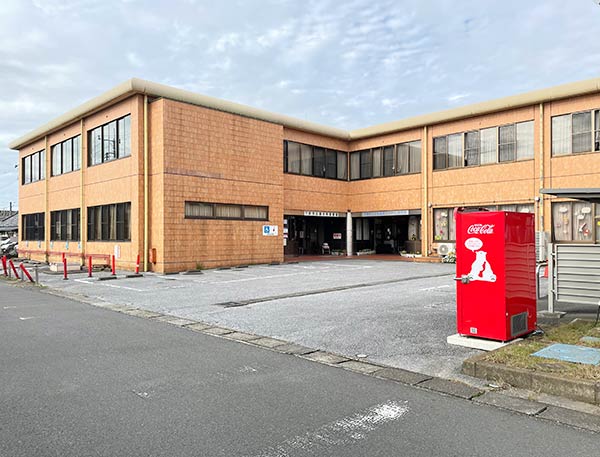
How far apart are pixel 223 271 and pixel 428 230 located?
1138cm

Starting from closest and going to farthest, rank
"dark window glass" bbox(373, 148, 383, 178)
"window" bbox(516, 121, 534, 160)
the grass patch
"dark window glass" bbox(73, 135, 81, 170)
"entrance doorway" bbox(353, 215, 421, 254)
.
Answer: the grass patch < "window" bbox(516, 121, 534, 160) < "dark window glass" bbox(73, 135, 81, 170) < "dark window glass" bbox(373, 148, 383, 178) < "entrance doorway" bbox(353, 215, 421, 254)

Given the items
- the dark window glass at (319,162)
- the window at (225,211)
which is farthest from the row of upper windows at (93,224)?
the dark window glass at (319,162)

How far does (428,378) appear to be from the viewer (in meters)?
5.66

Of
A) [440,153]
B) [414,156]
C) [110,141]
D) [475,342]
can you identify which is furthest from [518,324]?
[414,156]

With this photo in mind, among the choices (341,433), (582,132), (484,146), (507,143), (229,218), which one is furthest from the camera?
(484,146)

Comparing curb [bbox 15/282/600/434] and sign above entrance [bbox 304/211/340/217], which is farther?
sign above entrance [bbox 304/211/340/217]

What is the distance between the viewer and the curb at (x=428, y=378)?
4492mm

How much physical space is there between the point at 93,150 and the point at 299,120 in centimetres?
1045

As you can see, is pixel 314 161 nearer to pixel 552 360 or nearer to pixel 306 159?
pixel 306 159

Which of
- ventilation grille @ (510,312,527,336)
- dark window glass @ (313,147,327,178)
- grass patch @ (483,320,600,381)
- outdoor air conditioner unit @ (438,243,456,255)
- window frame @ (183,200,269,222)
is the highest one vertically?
dark window glass @ (313,147,327,178)

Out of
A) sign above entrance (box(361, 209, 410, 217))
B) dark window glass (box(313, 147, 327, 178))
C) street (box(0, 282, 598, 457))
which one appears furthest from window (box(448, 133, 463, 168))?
street (box(0, 282, 598, 457))

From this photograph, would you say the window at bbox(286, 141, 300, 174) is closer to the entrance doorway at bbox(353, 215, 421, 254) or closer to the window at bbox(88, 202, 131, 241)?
the entrance doorway at bbox(353, 215, 421, 254)

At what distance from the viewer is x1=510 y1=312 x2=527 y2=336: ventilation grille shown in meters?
6.88

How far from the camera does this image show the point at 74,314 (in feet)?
34.2
